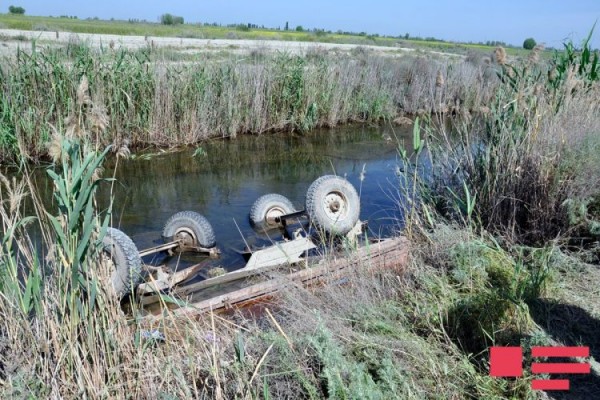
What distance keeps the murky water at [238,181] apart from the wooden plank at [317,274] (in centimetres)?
128

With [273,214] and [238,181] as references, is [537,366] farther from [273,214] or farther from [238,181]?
[238,181]

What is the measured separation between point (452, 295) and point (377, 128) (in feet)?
37.6

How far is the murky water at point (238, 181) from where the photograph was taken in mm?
7324

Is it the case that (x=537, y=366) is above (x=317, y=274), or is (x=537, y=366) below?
above

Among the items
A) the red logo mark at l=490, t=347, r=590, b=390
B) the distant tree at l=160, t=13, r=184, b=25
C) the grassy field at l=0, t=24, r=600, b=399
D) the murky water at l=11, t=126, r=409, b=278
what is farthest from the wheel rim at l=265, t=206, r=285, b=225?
the distant tree at l=160, t=13, r=184, b=25

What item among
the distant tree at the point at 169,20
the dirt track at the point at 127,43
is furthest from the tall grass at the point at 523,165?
the distant tree at the point at 169,20

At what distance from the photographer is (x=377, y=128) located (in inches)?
584

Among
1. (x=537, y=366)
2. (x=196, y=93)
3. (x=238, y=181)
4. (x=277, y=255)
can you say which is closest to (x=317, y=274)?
(x=277, y=255)

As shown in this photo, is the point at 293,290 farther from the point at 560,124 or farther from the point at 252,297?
the point at 560,124

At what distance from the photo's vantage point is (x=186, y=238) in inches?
256

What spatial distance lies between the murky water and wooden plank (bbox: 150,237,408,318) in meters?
1.28

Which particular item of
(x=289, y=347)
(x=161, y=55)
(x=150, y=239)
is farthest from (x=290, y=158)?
(x=289, y=347)

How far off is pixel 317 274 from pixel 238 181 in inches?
223

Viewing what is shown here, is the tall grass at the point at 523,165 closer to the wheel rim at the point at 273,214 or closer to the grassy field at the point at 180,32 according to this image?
the wheel rim at the point at 273,214
